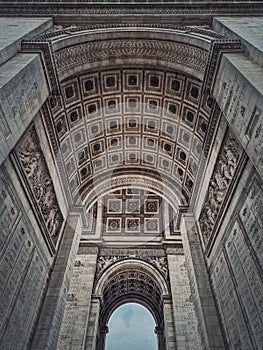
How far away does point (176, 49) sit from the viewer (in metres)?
9.96

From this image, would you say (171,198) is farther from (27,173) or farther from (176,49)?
(27,173)

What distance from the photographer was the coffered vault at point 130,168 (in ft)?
22.4

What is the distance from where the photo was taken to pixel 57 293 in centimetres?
874

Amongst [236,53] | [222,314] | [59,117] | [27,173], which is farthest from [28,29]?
[222,314]

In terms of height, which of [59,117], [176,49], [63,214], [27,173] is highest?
[176,49]

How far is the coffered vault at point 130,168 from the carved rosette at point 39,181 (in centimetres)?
7

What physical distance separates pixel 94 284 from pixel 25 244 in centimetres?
813

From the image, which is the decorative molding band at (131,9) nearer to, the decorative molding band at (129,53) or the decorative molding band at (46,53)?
the decorative molding band at (129,53)

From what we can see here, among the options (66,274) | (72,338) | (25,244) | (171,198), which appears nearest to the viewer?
(25,244)

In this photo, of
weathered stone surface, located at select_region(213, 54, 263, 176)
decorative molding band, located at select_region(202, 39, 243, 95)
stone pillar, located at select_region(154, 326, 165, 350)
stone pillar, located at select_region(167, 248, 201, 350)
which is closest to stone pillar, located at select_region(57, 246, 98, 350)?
stone pillar, located at select_region(167, 248, 201, 350)

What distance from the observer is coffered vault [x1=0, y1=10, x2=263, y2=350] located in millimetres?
6824

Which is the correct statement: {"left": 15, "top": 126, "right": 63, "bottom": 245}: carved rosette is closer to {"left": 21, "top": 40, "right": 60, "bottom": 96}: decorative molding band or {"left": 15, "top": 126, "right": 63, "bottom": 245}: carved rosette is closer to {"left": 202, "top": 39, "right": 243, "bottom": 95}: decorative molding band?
{"left": 21, "top": 40, "right": 60, "bottom": 96}: decorative molding band

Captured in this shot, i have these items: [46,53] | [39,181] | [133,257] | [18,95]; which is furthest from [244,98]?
[133,257]

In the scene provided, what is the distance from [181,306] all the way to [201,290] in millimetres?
5121
